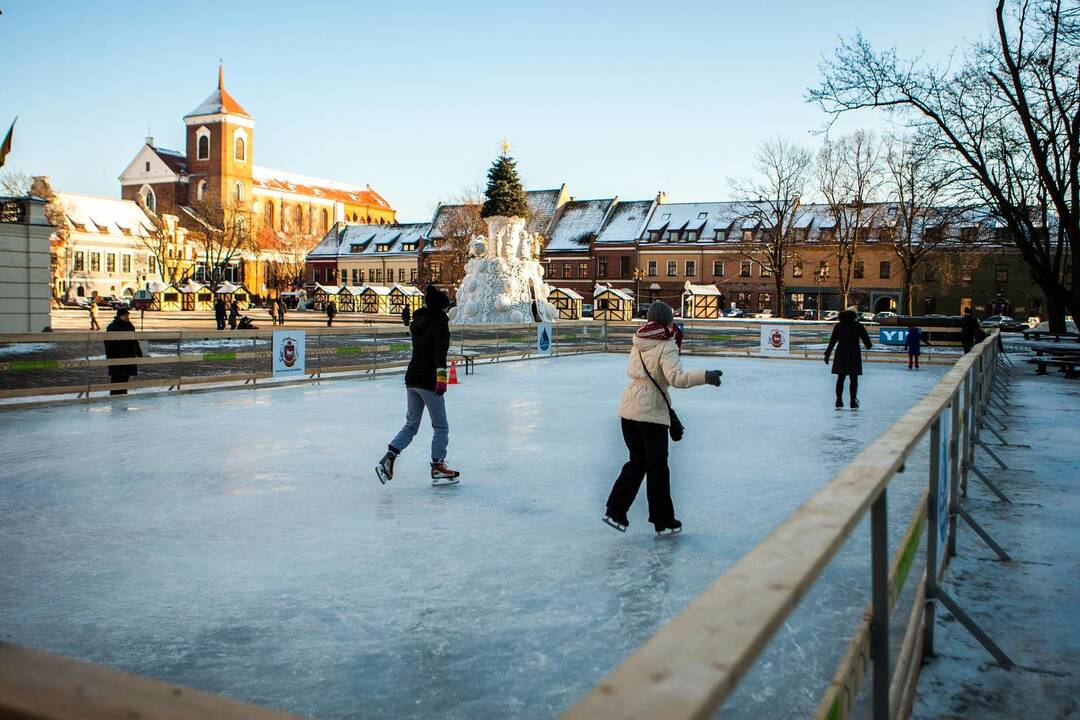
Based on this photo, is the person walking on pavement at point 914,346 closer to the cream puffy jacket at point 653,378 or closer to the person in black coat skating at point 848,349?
the person in black coat skating at point 848,349

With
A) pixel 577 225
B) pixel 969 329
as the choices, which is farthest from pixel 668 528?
pixel 577 225

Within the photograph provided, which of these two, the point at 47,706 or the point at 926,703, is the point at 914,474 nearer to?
the point at 926,703

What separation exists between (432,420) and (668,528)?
9.18 feet

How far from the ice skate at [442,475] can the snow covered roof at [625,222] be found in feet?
251

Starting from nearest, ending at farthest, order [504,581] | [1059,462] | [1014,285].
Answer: [504,581]
[1059,462]
[1014,285]

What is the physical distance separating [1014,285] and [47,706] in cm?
8081

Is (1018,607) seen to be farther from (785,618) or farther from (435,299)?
(435,299)

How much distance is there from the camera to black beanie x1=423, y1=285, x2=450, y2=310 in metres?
8.31

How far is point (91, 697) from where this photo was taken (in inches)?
45.0

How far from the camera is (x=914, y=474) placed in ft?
12.2

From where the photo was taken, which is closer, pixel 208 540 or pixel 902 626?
pixel 902 626

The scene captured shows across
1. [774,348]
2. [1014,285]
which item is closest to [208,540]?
[774,348]

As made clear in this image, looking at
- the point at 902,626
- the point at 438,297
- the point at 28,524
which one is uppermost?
the point at 438,297

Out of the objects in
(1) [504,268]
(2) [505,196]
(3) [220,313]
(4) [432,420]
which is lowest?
(4) [432,420]
